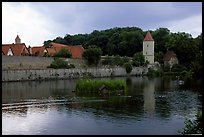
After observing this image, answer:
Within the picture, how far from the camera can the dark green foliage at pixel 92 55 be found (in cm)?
4850

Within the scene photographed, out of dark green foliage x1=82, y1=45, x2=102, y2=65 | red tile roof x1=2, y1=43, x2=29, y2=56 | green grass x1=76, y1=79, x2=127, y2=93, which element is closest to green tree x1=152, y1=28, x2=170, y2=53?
dark green foliage x1=82, y1=45, x2=102, y2=65

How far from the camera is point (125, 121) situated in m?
12.8

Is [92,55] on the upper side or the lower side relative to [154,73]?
upper

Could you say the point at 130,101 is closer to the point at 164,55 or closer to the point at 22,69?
the point at 22,69

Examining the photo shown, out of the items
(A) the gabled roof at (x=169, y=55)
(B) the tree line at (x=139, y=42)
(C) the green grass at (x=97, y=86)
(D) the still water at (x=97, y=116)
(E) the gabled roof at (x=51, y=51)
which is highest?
(B) the tree line at (x=139, y=42)

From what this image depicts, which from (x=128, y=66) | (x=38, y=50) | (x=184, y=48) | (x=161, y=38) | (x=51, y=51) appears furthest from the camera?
(x=161, y=38)

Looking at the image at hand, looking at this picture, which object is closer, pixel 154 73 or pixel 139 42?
pixel 154 73

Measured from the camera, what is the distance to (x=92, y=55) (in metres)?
48.9

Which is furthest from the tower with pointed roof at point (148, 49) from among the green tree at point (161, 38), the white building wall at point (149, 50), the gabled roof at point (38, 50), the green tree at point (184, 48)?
the gabled roof at point (38, 50)

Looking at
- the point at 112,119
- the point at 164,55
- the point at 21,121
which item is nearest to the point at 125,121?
the point at 112,119

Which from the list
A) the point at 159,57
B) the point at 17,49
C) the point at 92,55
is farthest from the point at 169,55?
the point at 17,49

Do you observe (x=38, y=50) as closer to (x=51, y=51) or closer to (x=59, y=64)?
(x=51, y=51)

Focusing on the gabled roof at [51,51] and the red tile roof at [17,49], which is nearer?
the red tile roof at [17,49]

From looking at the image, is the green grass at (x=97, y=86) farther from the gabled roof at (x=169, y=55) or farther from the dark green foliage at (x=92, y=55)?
the gabled roof at (x=169, y=55)
